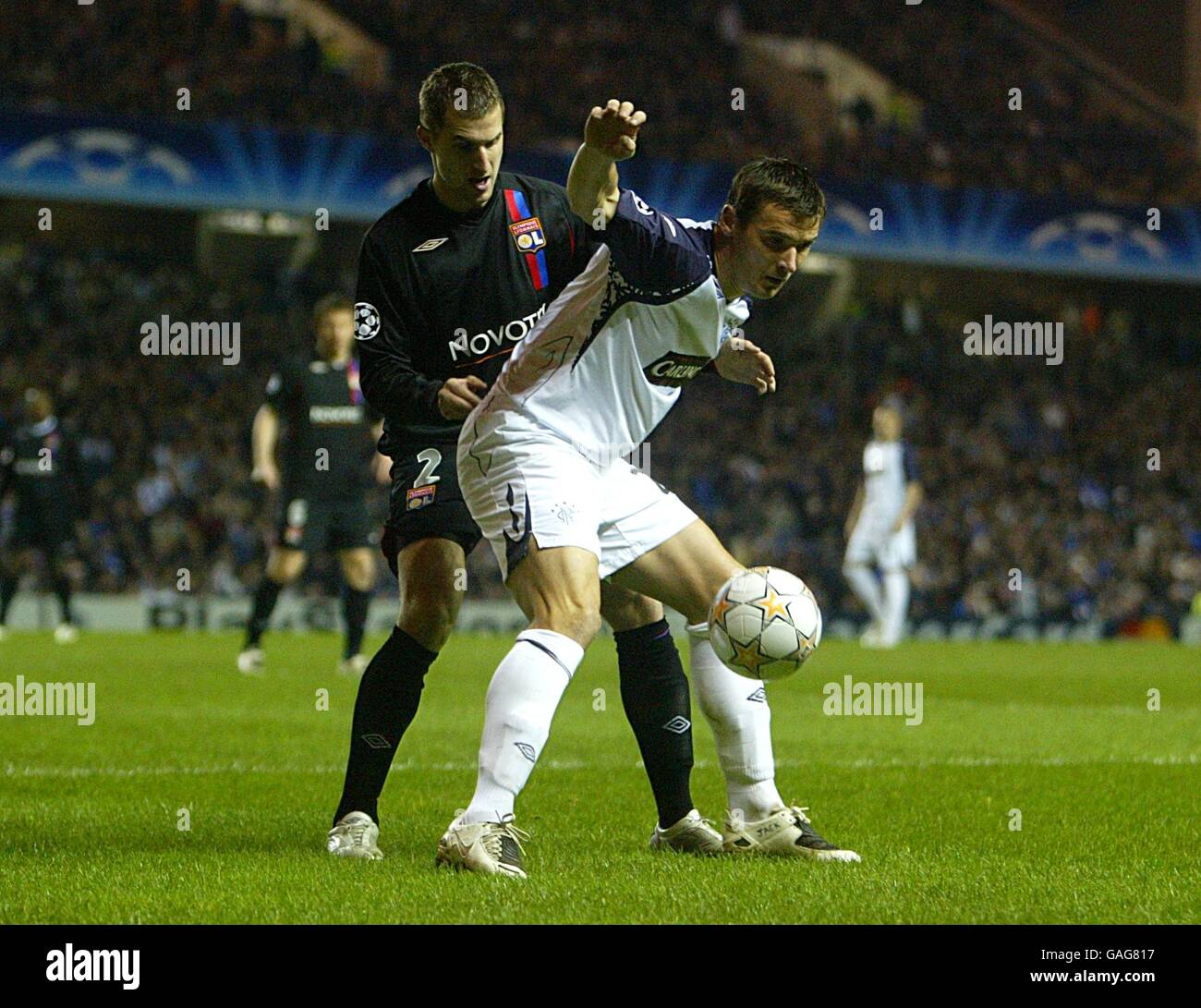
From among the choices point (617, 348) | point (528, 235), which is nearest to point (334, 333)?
point (528, 235)

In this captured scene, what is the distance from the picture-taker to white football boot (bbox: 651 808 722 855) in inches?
200

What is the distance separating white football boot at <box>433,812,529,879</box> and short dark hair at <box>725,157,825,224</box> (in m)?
1.78

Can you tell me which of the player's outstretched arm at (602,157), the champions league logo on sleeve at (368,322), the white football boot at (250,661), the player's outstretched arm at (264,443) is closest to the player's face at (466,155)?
the champions league logo on sleeve at (368,322)

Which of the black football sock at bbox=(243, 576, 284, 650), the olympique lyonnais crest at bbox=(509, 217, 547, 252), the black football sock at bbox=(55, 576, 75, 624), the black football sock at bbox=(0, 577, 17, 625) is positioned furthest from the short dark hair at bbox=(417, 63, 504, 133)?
the black football sock at bbox=(0, 577, 17, 625)

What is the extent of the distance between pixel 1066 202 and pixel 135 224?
15.2 metres

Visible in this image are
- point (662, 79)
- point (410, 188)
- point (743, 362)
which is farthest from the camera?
point (662, 79)

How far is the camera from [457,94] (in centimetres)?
489

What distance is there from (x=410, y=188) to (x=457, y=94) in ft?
65.2

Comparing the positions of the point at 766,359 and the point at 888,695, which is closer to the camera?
the point at 766,359

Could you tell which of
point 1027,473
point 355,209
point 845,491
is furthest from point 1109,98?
point 355,209

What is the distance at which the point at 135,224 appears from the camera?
27.7 metres

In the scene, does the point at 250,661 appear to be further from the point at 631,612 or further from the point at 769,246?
the point at 769,246

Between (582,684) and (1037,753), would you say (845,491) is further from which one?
(1037,753)

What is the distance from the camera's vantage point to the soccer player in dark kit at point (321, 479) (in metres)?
11.9
